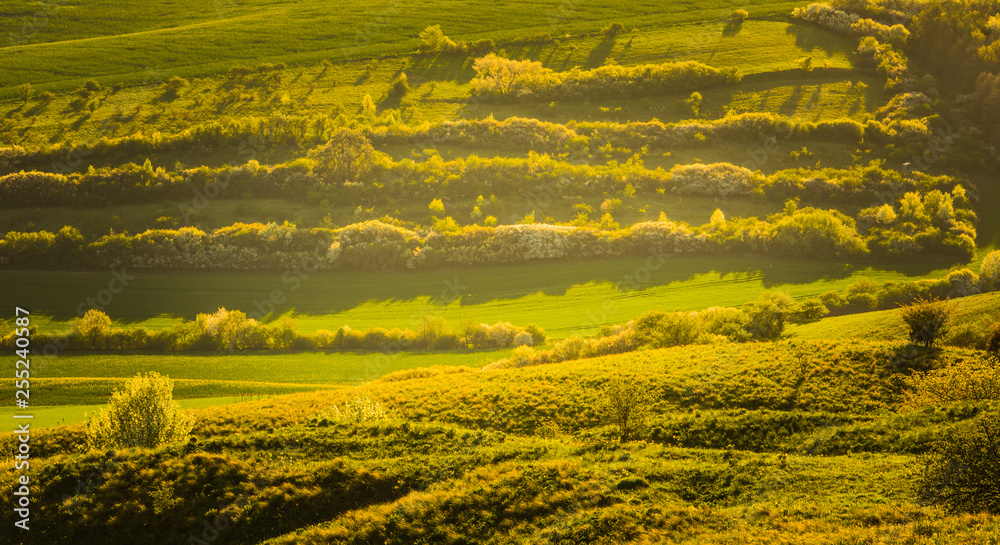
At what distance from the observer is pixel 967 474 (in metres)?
25.6

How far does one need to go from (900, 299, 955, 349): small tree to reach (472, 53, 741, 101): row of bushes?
237 ft

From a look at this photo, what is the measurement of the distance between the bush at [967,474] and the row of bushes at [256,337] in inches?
1544

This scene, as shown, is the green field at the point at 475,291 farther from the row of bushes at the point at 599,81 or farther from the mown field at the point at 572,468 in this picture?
the row of bushes at the point at 599,81

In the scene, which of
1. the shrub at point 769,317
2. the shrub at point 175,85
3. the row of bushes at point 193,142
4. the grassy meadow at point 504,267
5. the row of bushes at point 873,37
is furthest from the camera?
the shrub at point 175,85

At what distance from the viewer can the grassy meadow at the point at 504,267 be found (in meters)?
31.0

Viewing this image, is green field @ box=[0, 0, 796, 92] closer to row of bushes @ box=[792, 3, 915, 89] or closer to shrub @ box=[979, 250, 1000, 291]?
row of bushes @ box=[792, 3, 915, 89]

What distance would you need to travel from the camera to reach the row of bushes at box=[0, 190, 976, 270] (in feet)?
243

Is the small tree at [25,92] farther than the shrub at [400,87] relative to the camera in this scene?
No

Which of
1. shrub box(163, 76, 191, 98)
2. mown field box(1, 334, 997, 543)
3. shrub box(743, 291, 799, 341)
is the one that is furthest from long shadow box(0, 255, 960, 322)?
shrub box(163, 76, 191, 98)

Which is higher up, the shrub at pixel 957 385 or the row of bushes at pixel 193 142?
the row of bushes at pixel 193 142

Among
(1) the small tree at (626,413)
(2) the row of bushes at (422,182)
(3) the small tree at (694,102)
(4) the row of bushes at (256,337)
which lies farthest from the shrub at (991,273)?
(3) the small tree at (694,102)

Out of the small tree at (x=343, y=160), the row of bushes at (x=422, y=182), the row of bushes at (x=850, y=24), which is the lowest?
the row of bushes at (x=422, y=182)

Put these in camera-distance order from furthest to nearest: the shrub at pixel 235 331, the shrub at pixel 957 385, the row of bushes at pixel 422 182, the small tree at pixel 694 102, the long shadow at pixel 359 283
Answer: the small tree at pixel 694 102
the row of bushes at pixel 422 182
the long shadow at pixel 359 283
the shrub at pixel 235 331
the shrub at pixel 957 385

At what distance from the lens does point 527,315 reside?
6744 cm
